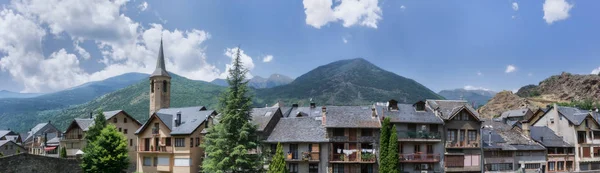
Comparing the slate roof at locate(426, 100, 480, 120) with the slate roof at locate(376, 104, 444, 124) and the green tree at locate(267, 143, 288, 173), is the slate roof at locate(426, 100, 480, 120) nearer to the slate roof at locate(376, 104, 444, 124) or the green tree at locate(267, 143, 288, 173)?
the slate roof at locate(376, 104, 444, 124)

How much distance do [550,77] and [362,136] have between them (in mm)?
166727

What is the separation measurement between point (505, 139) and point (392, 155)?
2297 centimetres

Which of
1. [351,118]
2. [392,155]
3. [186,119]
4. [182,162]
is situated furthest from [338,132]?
[186,119]

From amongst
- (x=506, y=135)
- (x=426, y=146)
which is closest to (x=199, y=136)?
(x=426, y=146)

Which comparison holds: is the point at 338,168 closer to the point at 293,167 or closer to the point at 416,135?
the point at 293,167

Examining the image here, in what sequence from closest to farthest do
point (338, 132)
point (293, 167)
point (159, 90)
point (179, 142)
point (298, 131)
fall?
1. point (338, 132)
2. point (293, 167)
3. point (298, 131)
4. point (179, 142)
5. point (159, 90)

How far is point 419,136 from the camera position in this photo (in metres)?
52.8

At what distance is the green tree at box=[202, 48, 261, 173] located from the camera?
4622 centimetres

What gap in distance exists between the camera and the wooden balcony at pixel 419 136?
5244 centimetres

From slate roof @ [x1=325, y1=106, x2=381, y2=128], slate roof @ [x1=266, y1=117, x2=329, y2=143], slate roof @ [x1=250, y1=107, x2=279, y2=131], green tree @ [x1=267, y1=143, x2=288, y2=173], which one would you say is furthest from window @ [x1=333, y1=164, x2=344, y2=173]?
slate roof @ [x1=250, y1=107, x2=279, y2=131]

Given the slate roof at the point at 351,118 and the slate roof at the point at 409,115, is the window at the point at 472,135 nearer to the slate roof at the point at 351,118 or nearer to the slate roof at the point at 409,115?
the slate roof at the point at 409,115

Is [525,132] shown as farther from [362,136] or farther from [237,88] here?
[237,88]

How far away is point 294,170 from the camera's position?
52.5 meters

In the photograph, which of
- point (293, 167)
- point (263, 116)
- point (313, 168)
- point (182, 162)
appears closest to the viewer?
point (313, 168)
